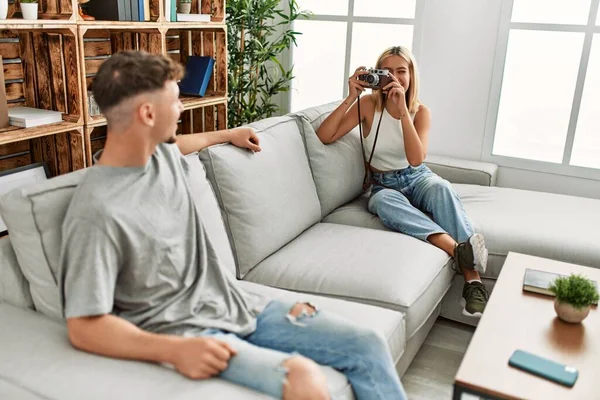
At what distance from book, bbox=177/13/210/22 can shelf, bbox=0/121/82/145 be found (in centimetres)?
78

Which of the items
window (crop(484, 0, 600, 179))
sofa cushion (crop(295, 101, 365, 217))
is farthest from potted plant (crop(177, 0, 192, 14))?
window (crop(484, 0, 600, 179))

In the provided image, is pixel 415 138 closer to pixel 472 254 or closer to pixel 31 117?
pixel 472 254

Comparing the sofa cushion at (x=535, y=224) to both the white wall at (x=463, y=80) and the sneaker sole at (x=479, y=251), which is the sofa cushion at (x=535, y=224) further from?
the white wall at (x=463, y=80)

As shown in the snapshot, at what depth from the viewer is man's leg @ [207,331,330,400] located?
3.83ft

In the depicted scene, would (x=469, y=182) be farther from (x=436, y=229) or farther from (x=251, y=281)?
(x=251, y=281)

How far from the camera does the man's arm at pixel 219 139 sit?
74.1 inches

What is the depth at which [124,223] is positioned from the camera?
4.01 feet

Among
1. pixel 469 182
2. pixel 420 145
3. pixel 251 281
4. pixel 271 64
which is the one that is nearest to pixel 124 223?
pixel 251 281

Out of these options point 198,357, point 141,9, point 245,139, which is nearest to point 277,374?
point 198,357

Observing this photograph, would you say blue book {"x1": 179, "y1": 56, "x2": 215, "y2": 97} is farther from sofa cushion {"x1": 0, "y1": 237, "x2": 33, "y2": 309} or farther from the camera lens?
sofa cushion {"x1": 0, "y1": 237, "x2": 33, "y2": 309}

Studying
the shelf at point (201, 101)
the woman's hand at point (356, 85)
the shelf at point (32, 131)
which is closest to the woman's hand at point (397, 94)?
the woman's hand at point (356, 85)

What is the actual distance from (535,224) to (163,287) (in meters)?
1.75

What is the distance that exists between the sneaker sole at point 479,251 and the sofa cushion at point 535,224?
12 cm

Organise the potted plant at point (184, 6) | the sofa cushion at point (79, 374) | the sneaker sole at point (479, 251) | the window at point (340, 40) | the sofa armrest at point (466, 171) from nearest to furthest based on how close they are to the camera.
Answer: the sofa cushion at point (79, 374)
the sneaker sole at point (479, 251)
the potted plant at point (184, 6)
the sofa armrest at point (466, 171)
the window at point (340, 40)
